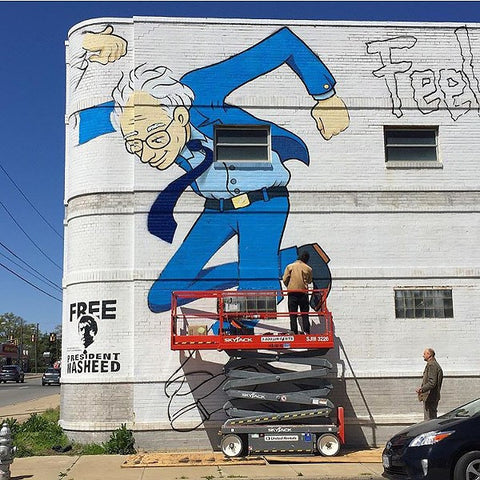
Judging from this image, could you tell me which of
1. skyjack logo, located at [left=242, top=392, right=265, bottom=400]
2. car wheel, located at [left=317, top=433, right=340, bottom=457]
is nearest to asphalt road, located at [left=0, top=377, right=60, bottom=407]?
skyjack logo, located at [left=242, top=392, right=265, bottom=400]

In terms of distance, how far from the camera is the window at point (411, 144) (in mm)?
14453

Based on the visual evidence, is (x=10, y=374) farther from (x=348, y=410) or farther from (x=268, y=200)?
(x=348, y=410)

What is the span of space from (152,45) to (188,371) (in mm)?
7030

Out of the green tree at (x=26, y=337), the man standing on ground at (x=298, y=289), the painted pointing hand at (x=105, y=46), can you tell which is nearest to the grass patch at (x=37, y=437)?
the man standing on ground at (x=298, y=289)

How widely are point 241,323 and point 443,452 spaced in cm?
558

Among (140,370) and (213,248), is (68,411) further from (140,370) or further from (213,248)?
(213,248)

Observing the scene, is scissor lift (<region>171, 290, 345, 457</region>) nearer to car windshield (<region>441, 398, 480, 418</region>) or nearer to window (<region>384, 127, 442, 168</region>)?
car windshield (<region>441, 398, 480, 418</region>)

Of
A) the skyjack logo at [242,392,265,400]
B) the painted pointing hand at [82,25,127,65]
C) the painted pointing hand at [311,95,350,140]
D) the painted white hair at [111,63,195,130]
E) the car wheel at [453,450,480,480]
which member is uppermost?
the painted pointing hand at [82,25,127,65]

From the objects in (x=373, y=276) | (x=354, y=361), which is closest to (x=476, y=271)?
(x=373, y=276)

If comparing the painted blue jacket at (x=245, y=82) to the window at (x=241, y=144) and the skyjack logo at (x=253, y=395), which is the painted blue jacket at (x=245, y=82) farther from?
the skyjack logo at (x=253, y=395)

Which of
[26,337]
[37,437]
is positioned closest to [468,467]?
[37,437]

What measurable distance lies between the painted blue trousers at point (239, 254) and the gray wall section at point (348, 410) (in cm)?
213

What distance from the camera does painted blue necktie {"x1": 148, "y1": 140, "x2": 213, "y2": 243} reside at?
1350cm

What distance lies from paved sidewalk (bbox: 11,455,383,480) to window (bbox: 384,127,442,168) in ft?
21.9
